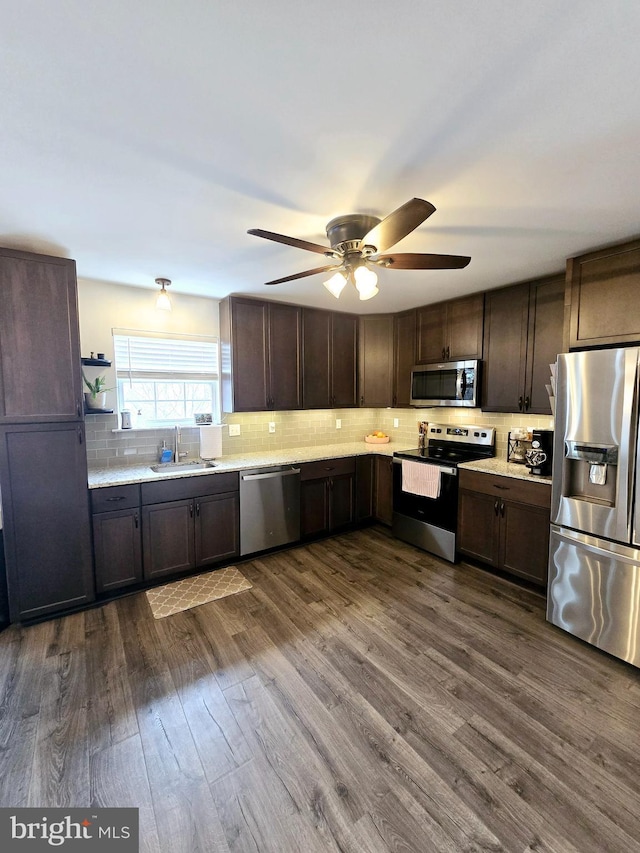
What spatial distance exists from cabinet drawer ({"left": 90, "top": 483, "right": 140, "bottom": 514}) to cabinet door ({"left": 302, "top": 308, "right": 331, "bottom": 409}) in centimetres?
190

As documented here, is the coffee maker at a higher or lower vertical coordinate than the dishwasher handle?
higher

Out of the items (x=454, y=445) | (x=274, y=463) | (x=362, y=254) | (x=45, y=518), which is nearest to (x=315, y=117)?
(x=362, y=254)

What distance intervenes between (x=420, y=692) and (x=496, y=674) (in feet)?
1.57

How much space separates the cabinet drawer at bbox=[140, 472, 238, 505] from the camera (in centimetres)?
281

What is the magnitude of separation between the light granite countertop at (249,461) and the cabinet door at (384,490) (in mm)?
123

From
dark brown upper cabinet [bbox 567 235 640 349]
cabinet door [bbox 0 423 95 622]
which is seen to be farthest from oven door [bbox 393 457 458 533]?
cabinet door [bbox 0 423 95 622]

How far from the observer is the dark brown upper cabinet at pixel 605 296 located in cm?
217

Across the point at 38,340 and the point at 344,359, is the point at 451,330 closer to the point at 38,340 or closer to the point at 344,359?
the point at 344,359

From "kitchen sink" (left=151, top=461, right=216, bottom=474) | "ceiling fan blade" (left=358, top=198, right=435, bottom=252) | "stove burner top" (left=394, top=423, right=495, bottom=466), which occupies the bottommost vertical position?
"kitchen sink" (left=151, top=461, right=216, bottom=474)

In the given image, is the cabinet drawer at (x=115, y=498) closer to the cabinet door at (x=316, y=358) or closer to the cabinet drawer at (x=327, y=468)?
the cabinet drawer at (x=327, y=468)

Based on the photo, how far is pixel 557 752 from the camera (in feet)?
5.12

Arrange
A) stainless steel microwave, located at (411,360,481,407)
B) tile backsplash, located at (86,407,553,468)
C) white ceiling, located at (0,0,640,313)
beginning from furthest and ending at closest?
stainless steel microwave, located at (411,360,481,407) < tile backsplash, located at (86,407,553,468) < white ceiling, located at (0,0,640,313)

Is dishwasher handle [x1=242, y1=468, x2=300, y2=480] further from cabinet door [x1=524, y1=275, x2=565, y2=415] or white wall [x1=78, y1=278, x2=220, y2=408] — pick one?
cabinet door [x1=524, y1=275, x2=565, y2=415]

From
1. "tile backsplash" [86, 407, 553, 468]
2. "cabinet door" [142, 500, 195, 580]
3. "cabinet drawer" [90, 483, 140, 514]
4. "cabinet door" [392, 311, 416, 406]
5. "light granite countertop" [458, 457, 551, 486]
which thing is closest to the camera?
"cabinet drawer" [90, 483, 140, 514]
